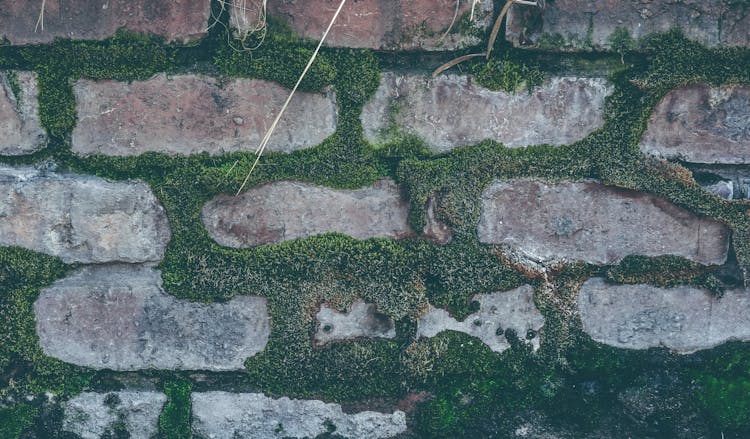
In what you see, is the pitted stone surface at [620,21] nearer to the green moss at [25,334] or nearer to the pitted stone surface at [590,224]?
the pitted stone surface at [590,224]

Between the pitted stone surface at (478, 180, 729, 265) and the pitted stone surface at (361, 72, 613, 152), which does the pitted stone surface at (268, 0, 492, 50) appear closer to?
the pitted stone surface at (361, 72, 613, 152)

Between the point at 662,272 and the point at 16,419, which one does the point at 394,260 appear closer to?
the point at 662,272

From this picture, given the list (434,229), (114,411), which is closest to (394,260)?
(434,229)

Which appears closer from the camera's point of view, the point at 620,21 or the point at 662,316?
the point at 620,21

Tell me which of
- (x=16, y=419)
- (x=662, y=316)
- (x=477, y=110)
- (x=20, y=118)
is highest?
(x=477, y=110)

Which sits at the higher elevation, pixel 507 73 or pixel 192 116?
pixel 507 73

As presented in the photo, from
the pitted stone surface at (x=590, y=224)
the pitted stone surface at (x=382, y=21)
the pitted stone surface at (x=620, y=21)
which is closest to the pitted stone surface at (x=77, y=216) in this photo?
the pitted stone surface at (x=382, y=21)
